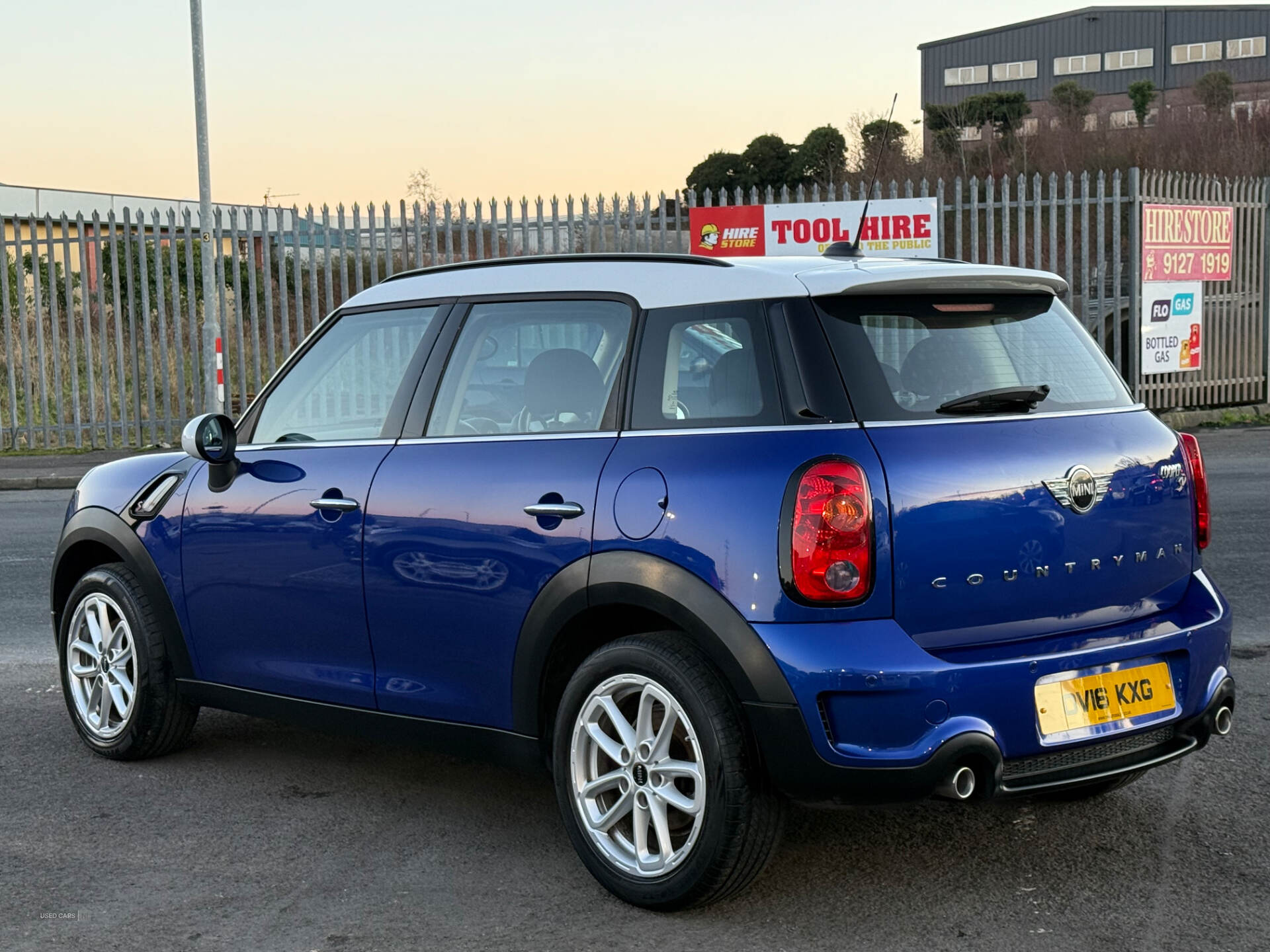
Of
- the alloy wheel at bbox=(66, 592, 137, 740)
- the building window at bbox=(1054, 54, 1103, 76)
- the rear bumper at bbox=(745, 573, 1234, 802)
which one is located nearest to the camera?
the rear bumper at bbox=(745, 573, 1234, 802)

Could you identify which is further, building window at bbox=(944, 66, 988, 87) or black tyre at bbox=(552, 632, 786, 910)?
building window at bbox=(944, 66, 988, 87)

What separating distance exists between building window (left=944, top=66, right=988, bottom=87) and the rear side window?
8000 cm

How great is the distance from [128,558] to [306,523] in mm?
1038

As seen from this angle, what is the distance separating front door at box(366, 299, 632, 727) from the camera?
165 inches

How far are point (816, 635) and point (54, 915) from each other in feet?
7.13

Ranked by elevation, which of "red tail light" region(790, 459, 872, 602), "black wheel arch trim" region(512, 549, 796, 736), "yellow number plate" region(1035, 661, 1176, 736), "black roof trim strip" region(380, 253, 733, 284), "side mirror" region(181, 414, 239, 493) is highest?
"black roof trim strip" region(380, 253, 733, 284)

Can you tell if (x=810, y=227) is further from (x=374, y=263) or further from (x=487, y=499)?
(x=487, y=499)

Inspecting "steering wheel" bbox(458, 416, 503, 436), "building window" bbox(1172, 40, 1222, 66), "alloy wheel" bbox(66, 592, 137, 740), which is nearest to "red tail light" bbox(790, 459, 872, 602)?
"steering wheel" bbox(458, 416, 503, 436)

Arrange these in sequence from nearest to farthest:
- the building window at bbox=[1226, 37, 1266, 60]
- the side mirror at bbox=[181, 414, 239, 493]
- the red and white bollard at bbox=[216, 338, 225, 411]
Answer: the side mirror at bbox=[181, 414, 239, 493], the red and white bollard at bbox=[216, 338, 225, 411], the building window at bbox=[1226, 37, 1266, 60]

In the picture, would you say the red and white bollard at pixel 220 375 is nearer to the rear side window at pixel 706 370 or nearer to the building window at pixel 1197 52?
the rear side window at pixel 706 370

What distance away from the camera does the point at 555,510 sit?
4133 millimetres

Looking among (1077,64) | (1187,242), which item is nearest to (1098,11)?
(1077,64)

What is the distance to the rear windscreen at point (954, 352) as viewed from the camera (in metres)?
3.88

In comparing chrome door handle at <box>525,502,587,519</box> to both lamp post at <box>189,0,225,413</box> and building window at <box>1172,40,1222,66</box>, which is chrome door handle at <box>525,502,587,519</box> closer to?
lamp post at <box>189,0,225,413</box>
